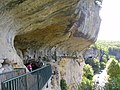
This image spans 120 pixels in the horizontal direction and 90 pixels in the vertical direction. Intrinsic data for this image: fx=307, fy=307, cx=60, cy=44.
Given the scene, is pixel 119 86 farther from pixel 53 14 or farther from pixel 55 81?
pixel 53 14

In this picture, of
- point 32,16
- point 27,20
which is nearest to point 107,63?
point 27,20

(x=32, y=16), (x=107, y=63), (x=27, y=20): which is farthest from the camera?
(x=107, y=63)

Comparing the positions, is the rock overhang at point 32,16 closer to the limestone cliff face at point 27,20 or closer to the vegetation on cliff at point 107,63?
the limestone cliff face at point 27,20

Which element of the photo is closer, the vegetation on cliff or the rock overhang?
the rock overhang

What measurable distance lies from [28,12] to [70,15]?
9.59 ft

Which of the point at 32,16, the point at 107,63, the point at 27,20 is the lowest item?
the point at 107,63

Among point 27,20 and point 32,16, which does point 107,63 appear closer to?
point 27,20

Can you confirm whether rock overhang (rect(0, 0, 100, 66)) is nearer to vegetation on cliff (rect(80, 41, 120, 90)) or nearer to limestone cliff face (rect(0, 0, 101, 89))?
limestone cliff face (rect(0, 0, 101, 89))

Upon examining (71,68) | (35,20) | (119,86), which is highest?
(35,20)

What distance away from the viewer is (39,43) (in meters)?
18.8

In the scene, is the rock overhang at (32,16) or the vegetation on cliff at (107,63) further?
the vegetation on cliff at (107,63)

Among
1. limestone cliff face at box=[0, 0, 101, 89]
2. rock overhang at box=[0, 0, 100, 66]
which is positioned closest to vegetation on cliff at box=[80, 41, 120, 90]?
limestone cliff face at box=[0, 0, 101, 89]

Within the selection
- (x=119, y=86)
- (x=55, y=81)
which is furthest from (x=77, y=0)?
(x=119, y=86)

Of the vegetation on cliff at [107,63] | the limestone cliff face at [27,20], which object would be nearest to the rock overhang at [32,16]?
the limestone cliff face at [27,20]
